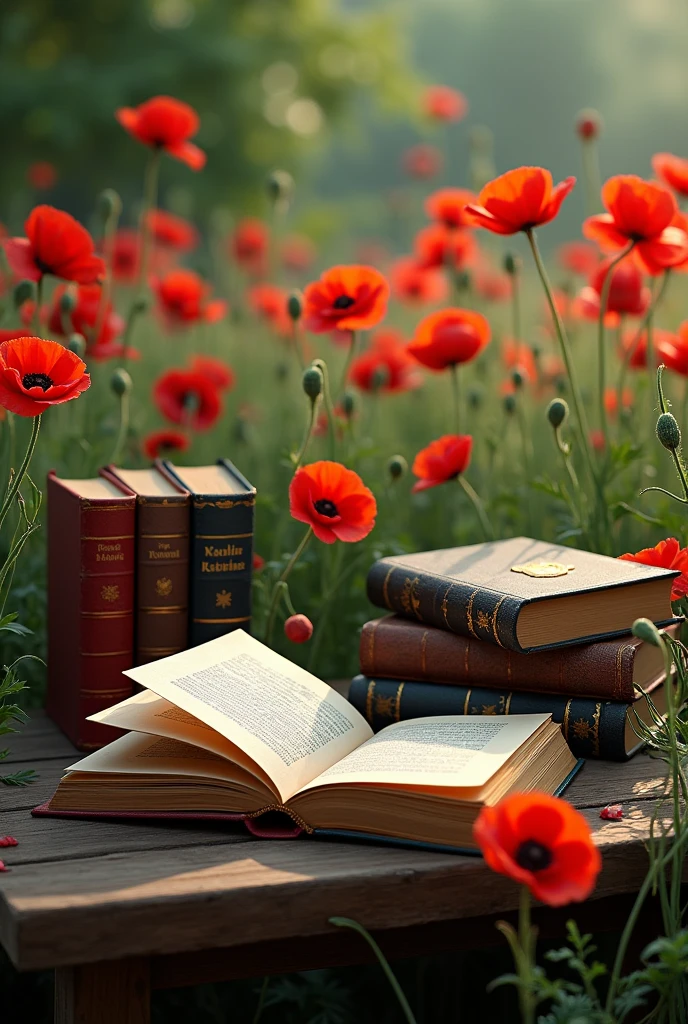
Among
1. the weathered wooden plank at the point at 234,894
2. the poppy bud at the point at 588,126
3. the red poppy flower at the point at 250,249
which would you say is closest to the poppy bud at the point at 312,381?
the weathered wooden plank at the point at 234,894

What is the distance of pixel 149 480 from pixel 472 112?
1473cm

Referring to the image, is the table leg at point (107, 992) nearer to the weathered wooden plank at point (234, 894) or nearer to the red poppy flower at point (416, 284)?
the weathered wooden plank at point (234, 894)

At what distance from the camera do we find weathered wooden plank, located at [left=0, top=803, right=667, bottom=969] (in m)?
0.91

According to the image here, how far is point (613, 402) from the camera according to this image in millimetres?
2195

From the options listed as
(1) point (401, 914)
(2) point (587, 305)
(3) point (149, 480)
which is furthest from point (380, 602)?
(2) point (587, 305)

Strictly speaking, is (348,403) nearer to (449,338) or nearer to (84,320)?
(449,338)

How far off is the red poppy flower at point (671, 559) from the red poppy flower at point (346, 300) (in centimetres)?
47

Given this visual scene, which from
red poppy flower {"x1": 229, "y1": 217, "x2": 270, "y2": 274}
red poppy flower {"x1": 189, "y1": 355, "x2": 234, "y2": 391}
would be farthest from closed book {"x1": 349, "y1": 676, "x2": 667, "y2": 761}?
red poppy flower {"x1": 229, "y1": 217, "x2": 270, "y2": 274}

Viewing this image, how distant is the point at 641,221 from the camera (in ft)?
4.75

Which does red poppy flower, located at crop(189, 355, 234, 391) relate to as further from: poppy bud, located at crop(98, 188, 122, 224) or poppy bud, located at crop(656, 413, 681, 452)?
poppy bud, located at crop(656, 413, 681, 452)

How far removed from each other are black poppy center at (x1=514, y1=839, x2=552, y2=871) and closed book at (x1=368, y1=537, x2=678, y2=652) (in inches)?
16.9

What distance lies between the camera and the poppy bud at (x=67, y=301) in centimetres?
177

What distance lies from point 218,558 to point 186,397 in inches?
26.0

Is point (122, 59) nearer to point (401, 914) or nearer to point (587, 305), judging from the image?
point (587, 305)
